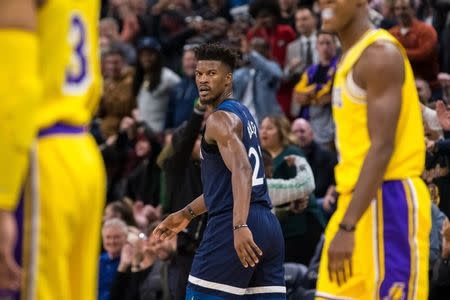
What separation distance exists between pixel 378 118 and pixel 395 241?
1.95ft

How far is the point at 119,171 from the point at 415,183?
900cm

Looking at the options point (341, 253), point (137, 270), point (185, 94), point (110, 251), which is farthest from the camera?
point (185, 94)

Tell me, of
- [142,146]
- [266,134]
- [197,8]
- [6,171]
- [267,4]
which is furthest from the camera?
[197,8]

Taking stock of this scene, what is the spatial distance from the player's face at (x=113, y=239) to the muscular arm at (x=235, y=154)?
3750 mm

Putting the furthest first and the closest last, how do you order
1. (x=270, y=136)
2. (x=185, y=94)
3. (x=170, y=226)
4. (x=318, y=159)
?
(x=185, y=94) → (x=318, y=159) → (x=270, y=136) → (x=170, y=226)

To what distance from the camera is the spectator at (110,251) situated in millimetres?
10391

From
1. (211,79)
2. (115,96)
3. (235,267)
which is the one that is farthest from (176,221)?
(115,96)

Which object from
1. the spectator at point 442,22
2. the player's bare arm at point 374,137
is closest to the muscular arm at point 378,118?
the player's bare arm at point 374,137

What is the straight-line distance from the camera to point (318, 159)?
36.7 ft

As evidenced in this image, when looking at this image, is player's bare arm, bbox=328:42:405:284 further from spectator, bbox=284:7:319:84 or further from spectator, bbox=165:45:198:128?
spectator, bbox=165:45:198:128

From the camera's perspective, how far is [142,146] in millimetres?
13008

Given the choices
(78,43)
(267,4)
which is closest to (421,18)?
(267,4)

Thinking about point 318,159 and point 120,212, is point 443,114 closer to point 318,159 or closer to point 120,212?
point 318,159

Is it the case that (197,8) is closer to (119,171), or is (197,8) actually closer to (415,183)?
(119,171)
